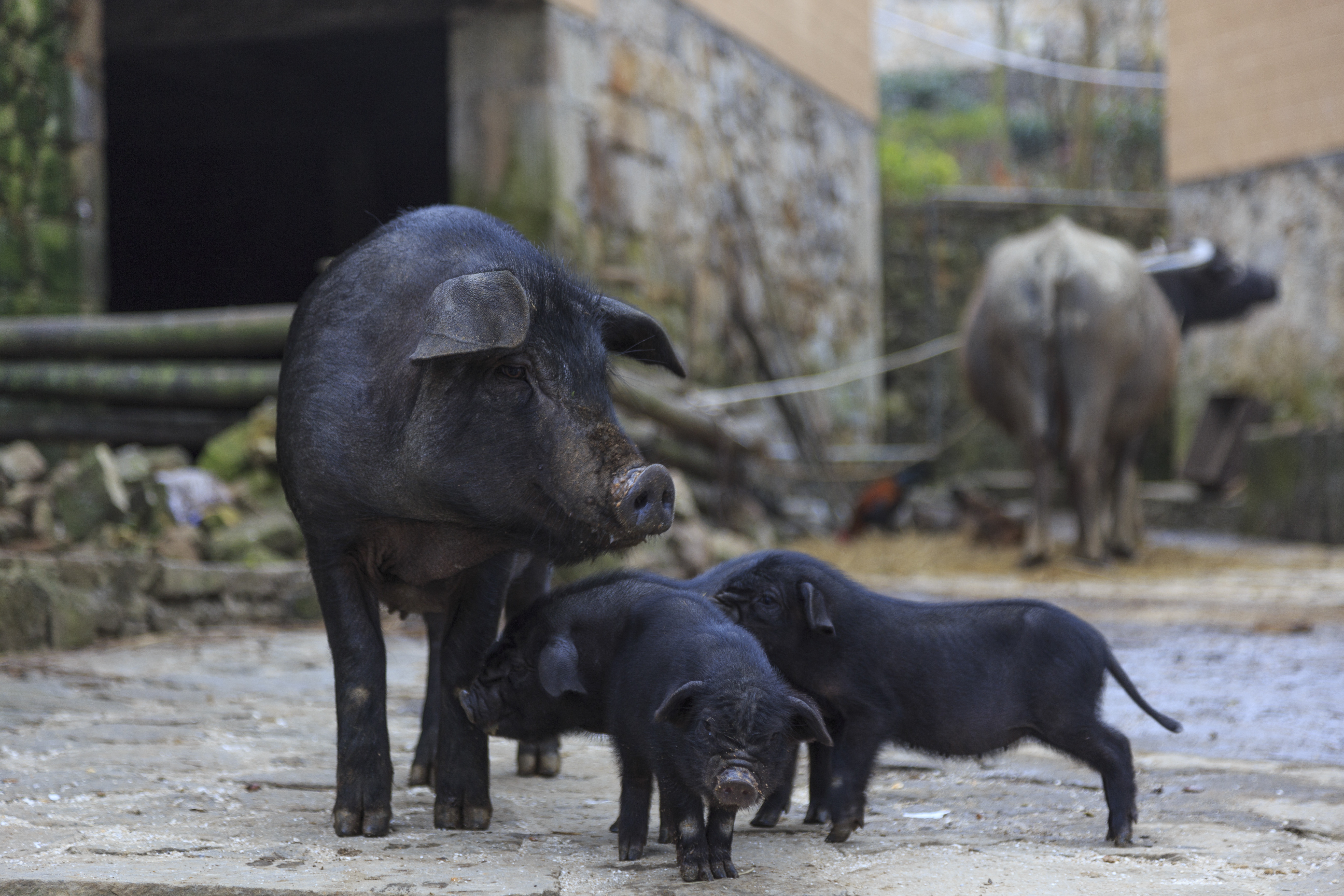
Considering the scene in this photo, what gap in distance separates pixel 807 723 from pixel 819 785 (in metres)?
0.56

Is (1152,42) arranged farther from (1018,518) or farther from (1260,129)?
(1018,518)

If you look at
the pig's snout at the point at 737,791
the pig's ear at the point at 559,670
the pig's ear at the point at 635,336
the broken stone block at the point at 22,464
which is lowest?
the pig's snout at the point at 737,791

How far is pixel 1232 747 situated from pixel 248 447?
195 inches

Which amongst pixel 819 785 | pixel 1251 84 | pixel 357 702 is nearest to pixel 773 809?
pixel 819 785

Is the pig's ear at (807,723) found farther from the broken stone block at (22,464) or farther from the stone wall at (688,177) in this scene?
the stone wall at (688,177)

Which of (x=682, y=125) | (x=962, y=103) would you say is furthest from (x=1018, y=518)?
(x=962, y=103)

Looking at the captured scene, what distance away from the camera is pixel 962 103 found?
3027 centimetres

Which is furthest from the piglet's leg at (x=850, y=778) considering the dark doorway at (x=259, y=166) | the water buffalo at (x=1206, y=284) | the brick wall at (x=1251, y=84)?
the brick wall at (x=1251, y=84)

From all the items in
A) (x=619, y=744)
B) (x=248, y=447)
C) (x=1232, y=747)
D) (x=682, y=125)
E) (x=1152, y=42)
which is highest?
(x=1152, y=42)

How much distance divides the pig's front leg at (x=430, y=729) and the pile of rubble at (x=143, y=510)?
8.70ft

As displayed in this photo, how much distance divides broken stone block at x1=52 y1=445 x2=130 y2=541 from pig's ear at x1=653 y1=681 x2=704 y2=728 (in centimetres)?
431

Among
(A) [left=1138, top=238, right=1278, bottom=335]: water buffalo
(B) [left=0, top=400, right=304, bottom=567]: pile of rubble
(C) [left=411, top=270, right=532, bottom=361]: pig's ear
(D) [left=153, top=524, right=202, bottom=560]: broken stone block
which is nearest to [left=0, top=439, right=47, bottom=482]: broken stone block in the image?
(B) [left=0, top=400, right=304, bottom=567]: pile of rubble

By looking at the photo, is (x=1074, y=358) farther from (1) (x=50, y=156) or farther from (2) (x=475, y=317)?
(2) (x=475, y=317)

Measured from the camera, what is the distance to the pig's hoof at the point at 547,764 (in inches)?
143
